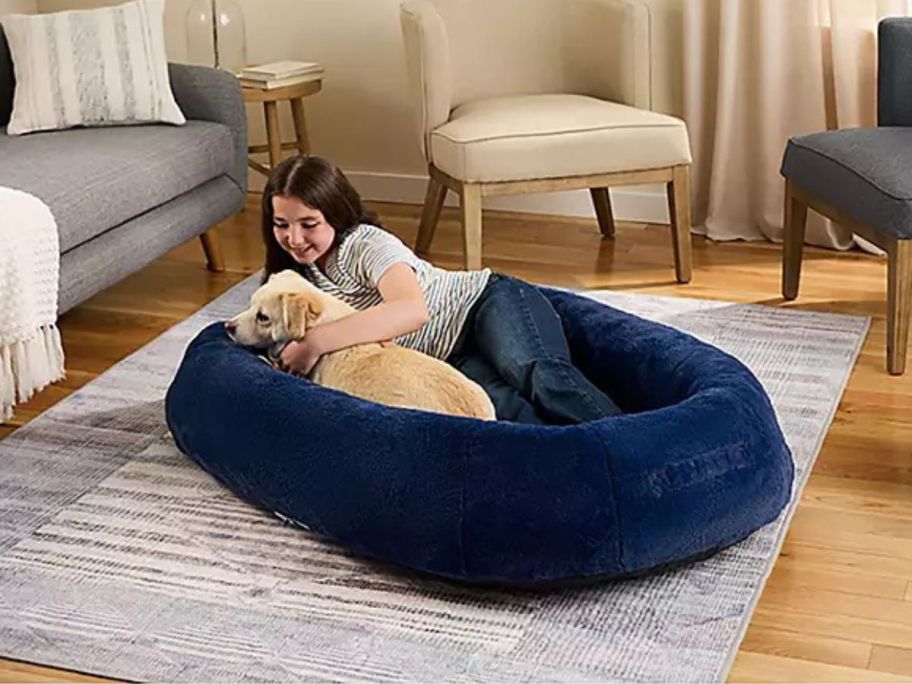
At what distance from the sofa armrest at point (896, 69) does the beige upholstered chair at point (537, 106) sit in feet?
1.76

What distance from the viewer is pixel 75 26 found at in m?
4.28

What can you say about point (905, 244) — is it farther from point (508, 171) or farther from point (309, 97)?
point (309, 97)

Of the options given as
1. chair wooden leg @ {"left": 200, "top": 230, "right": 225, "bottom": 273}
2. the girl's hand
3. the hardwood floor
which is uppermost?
the girl's hand

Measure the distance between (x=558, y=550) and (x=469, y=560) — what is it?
5.7 inches

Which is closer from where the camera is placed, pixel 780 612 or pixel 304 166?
pixel 780 612

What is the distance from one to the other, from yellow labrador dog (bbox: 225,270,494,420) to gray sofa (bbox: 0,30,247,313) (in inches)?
29.9

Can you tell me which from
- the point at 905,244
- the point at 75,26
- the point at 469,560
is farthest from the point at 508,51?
the point at 469,560

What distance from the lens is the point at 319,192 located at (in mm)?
3102

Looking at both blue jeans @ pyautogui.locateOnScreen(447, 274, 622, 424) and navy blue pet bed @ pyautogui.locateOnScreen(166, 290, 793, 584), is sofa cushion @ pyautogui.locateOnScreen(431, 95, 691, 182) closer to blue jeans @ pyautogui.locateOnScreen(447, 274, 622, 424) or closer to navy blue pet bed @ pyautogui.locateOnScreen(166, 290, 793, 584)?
blue jeans @ pyautogui.locateOnScreen(447, 274, 622, 424)

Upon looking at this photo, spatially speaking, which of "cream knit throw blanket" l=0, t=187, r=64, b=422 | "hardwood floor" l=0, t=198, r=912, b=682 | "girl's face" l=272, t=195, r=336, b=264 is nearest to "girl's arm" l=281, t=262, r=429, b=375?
"girl's face" l=272, t=195, r=336, b=264

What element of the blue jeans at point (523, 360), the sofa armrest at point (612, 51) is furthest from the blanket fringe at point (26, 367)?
the sofa armrest at point (612, 51)

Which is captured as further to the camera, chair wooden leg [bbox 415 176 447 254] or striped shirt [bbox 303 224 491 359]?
chair wooden leg [bbox 415 176 447 254]

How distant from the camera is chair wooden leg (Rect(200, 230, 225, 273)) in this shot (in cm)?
445

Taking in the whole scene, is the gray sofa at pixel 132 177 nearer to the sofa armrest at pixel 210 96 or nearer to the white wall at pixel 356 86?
the sofa armrest at pixel 210 96
